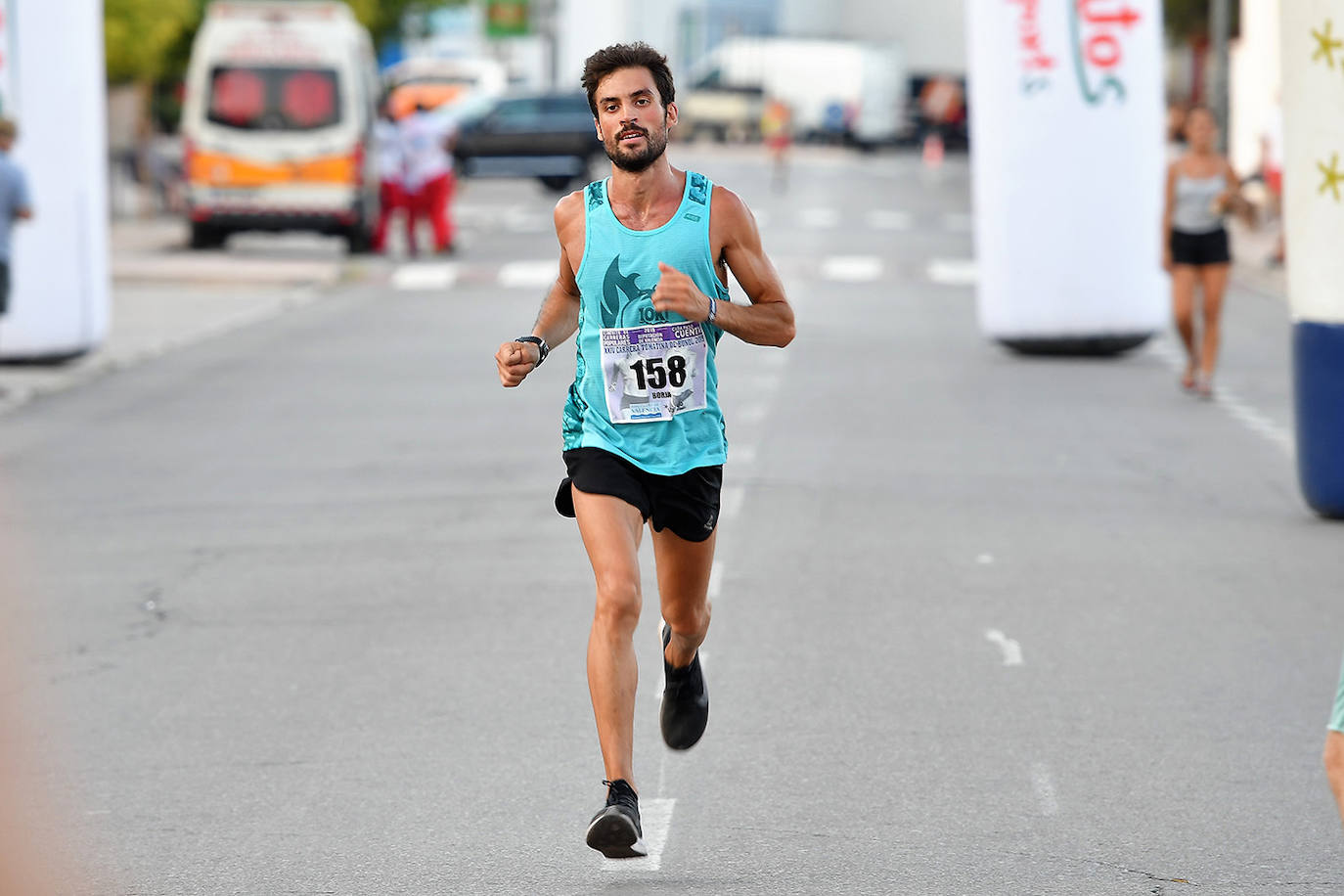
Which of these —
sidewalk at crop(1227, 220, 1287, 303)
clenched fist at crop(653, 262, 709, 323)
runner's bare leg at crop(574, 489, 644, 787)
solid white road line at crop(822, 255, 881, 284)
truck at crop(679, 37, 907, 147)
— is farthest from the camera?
truck at crop(679, 37, 907, 147)

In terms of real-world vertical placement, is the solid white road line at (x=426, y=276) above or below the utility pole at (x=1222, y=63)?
below

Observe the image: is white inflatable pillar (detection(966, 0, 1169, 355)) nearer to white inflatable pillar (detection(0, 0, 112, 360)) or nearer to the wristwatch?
white inflatable pillar (detection(0, 0, 112, 360))

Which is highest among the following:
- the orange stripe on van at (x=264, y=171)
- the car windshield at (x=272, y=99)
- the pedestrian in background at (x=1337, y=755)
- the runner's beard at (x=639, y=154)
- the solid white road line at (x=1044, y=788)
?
the car windshield at (x=272, y=99)

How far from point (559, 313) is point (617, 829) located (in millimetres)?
1375

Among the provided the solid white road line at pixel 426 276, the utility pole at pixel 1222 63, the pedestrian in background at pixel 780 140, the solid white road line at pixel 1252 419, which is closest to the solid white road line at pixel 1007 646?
the solid white road line at pixel 1252 419

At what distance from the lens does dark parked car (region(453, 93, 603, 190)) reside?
45438 mm

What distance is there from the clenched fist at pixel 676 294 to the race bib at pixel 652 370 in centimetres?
25

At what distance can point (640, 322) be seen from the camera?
5641mm

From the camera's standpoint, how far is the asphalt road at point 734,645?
586 cm

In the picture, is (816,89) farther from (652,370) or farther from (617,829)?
(617,829)

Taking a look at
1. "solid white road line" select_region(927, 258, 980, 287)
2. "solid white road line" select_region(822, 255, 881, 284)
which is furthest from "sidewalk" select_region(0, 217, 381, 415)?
"solid white road line" select_region(927, 258, 980, 287)

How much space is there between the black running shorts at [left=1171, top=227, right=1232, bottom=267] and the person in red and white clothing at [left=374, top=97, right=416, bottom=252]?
16.5m

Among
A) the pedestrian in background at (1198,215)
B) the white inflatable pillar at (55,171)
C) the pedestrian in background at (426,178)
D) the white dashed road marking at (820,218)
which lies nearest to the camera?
the pedestrian in background at (1198,215)

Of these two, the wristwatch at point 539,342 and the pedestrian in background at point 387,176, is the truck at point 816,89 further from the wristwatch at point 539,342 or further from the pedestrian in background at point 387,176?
the wristwatch at point 539,342
